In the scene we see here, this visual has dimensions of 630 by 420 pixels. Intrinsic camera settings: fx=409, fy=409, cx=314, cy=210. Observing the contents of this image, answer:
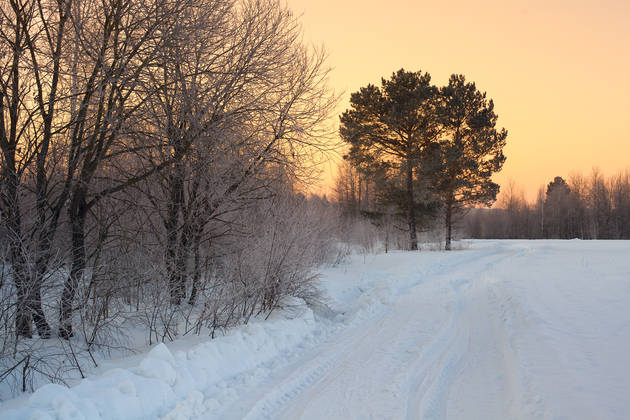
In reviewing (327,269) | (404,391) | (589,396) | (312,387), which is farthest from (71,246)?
(327,269)

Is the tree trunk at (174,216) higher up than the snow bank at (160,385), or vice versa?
the tree trunk at (174,216)

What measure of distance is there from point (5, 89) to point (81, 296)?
3.21 m

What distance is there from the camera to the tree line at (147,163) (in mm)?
5996

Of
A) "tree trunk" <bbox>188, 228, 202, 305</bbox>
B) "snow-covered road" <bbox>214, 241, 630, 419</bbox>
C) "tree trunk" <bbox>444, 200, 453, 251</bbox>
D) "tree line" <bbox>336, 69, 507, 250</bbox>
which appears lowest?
"snow-covered road" <bbox>214, 241, 630, 419</bbox>

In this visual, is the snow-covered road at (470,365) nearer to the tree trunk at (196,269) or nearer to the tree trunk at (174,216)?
the tree trunk at (196,269)

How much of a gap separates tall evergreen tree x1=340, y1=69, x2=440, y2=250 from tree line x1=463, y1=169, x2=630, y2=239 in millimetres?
41906

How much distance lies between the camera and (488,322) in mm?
8031

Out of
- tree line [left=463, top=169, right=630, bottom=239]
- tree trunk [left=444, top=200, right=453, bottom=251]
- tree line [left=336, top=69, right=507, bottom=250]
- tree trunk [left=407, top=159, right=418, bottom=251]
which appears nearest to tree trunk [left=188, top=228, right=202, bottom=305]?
tree line [left=336, top=69, right=507, bottom=250]

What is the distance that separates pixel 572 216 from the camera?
6962 cm

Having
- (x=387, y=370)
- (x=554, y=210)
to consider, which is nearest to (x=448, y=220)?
(x=387, y=370)

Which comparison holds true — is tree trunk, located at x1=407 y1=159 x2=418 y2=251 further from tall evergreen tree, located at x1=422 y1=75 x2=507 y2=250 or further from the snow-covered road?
the snow-covered road

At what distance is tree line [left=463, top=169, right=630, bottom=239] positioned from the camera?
6681 cm

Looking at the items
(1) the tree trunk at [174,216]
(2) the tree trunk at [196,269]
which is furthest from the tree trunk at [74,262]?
(2) the tree trunk at [196,269]

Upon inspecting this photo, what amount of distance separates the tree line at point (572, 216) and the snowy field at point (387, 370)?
59680 mm
